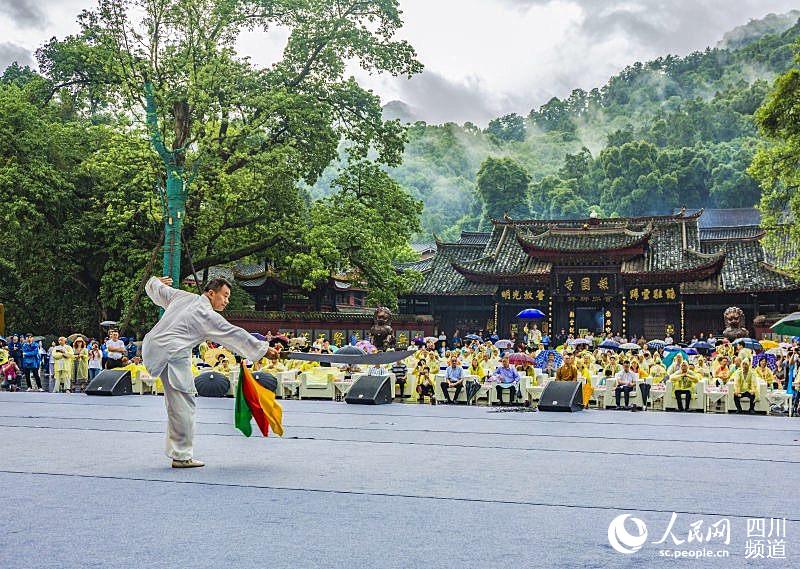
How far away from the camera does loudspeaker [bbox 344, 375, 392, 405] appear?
18.4 meters

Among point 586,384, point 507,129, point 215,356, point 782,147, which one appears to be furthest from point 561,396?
point 507,129

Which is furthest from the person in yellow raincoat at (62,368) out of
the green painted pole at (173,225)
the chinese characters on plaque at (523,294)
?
the chinese characters on plaque at (523,294)

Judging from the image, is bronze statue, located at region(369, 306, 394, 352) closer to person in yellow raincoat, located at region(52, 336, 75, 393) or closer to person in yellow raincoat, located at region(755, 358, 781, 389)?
person in yellow raincoat, located at region(52, 336, 75, 393)

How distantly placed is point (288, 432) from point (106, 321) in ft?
59.1

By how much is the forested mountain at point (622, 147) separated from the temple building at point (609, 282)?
3223 cm

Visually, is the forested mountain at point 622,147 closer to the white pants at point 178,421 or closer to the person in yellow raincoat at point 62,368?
the person in yellow raincoat at point 62,368

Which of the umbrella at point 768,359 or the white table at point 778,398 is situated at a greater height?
the umbrella at point 768,359

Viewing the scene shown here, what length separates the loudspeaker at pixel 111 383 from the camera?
64.5 ft

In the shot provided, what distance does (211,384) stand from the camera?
19891mm

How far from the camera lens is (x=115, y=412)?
15383 mm

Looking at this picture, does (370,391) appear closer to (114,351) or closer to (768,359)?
(114,351)

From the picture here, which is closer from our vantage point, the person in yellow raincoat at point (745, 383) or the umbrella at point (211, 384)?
the person in yellow raincoat at point (745, 383)

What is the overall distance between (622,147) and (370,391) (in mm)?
63538

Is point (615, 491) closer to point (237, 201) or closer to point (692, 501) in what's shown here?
point (692, 501)
